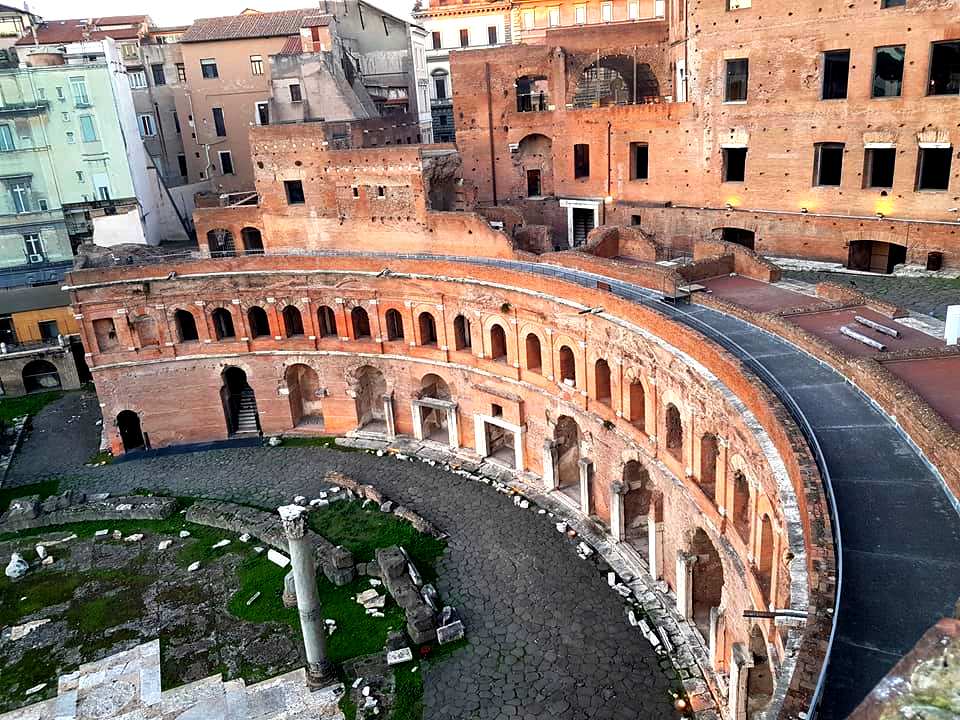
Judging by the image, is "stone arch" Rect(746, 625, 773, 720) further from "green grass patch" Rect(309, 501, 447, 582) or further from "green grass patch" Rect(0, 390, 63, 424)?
"green grass patch" Rect(0, 390, 63, 424)

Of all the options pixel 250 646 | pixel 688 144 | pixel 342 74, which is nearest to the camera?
pixel 250 646

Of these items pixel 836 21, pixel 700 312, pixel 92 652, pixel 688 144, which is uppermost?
pixel 836 21

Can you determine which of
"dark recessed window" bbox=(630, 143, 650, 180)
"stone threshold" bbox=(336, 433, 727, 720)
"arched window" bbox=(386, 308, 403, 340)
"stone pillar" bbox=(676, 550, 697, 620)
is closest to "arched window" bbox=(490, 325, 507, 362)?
"stone threshold" bbox=(336, 433, 727, 720)

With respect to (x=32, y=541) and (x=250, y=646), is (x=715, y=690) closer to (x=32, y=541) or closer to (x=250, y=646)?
(x=250, y=646)

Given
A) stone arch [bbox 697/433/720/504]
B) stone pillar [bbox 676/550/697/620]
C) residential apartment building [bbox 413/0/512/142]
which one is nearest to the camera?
stone arch [bbox 697/433/720/504]

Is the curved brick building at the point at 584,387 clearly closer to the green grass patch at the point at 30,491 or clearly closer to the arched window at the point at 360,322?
the arched window at the point at 360,322

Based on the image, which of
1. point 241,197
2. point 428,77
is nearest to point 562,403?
point 241,197
